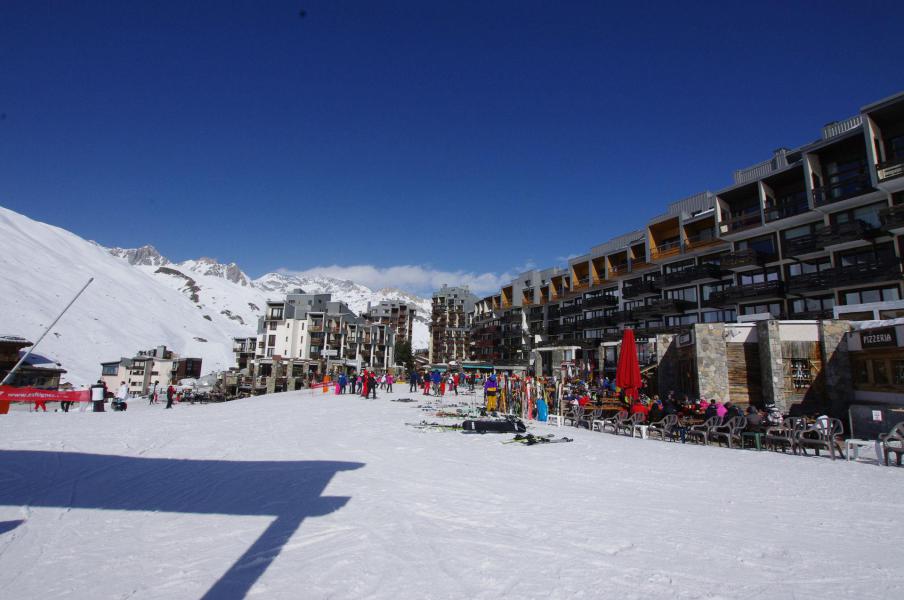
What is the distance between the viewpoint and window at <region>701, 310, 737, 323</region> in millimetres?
37969

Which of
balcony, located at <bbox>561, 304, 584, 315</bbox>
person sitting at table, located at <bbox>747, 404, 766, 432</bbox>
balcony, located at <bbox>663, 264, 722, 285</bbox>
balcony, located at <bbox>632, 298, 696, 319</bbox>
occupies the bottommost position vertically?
person sitting at table, located at <bbox>747, 404, 766, 432</bbox>

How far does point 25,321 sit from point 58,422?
110 metres

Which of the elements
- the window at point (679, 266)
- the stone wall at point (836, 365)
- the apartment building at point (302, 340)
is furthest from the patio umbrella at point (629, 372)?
the apartment building at point (302, 340)

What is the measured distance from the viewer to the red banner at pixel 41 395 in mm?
23872

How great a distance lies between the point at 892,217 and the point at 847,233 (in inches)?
105

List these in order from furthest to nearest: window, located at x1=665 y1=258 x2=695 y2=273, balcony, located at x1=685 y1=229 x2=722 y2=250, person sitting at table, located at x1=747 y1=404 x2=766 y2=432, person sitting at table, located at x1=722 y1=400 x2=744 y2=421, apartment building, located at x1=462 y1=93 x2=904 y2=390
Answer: window, located at x1=665 y1=258 x2=695 y2=273 < balcony, located at x1=685 y1=229 x2=722 y2=250 < apartment building, located at x1=462 y1=93 x2=904 y2=390 < person sitting at table, located at x1=722 y1=400 x2=744 y2=421 < person sitting at table, located at x1=747 y1=404 x2=766 y2=432

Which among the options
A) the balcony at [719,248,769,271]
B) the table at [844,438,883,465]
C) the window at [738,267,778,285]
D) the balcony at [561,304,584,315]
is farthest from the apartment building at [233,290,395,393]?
the table at [844,438,883,465]

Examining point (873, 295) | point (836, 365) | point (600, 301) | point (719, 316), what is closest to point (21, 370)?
point (600, 301)

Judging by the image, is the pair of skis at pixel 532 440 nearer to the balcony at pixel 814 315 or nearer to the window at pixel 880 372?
the window at pixel 880 372

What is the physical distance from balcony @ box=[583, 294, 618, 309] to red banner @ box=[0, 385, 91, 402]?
155 feet

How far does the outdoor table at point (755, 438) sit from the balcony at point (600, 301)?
3988 centimetres

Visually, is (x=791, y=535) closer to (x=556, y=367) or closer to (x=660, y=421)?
(x=660, y=421)

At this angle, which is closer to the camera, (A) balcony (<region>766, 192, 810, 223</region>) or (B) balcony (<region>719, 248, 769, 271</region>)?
(A) balcony (<region>766, 192, 810, 223</region>)

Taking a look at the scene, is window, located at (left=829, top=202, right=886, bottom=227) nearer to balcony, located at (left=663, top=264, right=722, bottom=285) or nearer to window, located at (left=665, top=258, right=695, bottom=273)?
balcony, located at (left=663, top=264, right=722, bottom=285)
